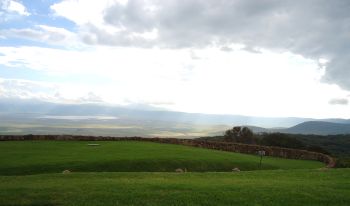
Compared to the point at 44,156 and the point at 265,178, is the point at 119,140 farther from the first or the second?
the point at 265,178

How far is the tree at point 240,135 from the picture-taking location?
238 ft

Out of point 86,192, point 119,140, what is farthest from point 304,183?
point 119,140

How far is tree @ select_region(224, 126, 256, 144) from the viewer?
238 feet

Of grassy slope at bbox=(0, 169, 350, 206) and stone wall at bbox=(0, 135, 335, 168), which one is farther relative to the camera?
stone wall at bbox=(0, 135, 335, 168)

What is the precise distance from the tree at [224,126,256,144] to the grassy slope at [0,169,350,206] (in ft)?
184

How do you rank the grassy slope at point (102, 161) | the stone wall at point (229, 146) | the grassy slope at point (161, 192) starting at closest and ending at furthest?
the grassy slope at point (161, 192) → the grassy slope at point (102, 161) → the stone wall at point (229, 146)

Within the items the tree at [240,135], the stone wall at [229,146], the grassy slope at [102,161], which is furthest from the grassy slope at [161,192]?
the tree at [240,135]

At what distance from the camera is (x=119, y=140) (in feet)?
132

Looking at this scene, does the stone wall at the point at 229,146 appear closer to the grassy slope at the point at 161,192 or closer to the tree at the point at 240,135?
the grassy slope at the point at 161,192

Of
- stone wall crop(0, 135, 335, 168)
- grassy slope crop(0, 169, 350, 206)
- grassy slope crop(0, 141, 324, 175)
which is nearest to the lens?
grassy slope crop(0, 169, 350, 206)

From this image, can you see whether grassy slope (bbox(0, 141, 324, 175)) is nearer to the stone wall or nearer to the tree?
the stone wall

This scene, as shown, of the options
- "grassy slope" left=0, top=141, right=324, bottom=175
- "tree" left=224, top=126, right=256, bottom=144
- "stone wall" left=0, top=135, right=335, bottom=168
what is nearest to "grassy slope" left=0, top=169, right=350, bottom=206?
"grassy slope" left=0, top=141, right=324, bottom=175

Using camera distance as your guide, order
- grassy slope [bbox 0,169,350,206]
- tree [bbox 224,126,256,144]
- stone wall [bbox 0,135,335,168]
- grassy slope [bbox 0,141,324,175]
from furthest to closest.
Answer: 1. tree [bbox 224,126,256,144]
2. stone wall [bbox 0,135,335,168]
3. grassy slope [bbox 0,141,324,175]
4. grassy slope [bbox 0,169,350,206]

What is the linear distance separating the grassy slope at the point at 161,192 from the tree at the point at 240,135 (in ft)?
184
